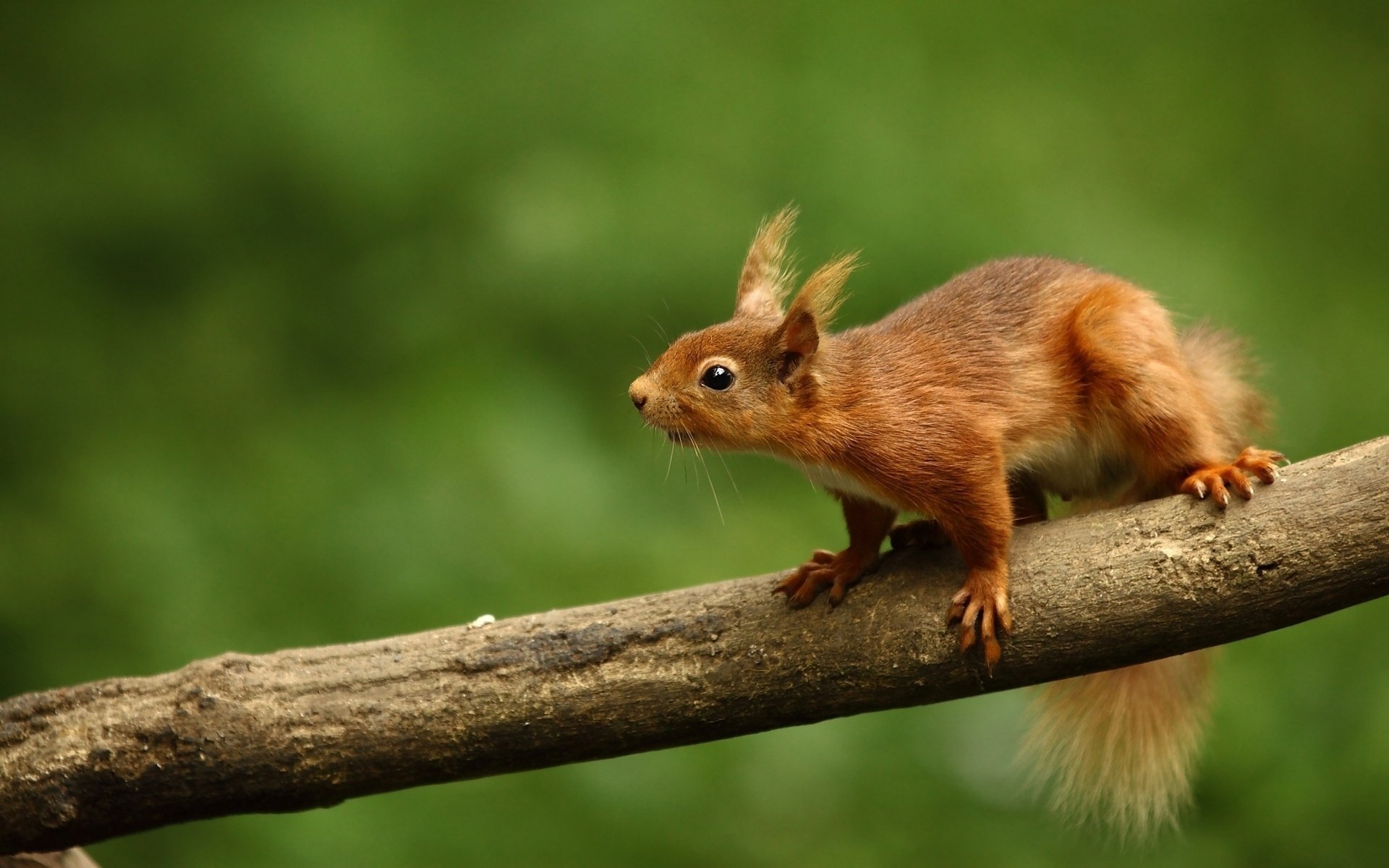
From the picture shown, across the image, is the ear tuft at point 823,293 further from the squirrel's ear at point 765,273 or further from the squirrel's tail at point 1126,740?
the squirrel's tail at point 1126,740

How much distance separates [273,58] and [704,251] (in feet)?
6.45

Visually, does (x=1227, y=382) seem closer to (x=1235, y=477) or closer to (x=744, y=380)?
(x=1235, y=477)

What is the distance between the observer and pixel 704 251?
5.15m

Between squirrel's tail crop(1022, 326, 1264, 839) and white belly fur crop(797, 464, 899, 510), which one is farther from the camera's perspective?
squirrel's tail crop(1022, 326, 1264, 839)

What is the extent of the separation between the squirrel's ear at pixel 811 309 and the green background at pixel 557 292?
213 cm

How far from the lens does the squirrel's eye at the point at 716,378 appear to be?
2846mm

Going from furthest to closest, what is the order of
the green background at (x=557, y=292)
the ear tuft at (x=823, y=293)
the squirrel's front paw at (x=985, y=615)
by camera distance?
1. the green background at (x=557, y=292)
2. the ear tuft at (x=823, y=293)
3. the squirrel's front paw at (x=985, y=615)

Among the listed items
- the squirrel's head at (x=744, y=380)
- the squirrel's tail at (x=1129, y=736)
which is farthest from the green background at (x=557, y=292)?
the squirrel's head at (x=744, y=380)

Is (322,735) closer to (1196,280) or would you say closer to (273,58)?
(273,58)

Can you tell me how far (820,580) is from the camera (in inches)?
114

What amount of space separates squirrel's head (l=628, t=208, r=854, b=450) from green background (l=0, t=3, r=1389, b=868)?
81.6 inches

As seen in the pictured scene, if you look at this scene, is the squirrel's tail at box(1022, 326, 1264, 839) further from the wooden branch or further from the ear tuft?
the ear tuft

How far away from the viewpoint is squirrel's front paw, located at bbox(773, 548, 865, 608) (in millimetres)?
2883

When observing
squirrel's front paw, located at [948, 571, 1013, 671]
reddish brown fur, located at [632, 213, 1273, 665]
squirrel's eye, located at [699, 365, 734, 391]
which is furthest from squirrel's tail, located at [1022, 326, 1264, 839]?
squirrel's eye, located at [699, 365, 734, 391]
